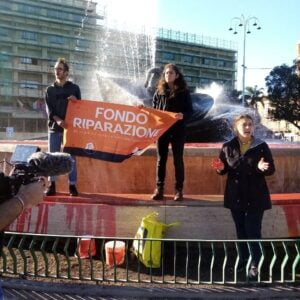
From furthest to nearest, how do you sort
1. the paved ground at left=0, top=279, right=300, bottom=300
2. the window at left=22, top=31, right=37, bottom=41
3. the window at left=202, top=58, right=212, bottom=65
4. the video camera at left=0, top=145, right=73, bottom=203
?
the window at left=202, top=58, right=212, bottom=65 → the window at left=22, top=31, right=37, bottom=41 → the paved ground at left=0, top=279, right=300, bottom=300 → the video camera at left=0, top=145, right=73, bottom=203

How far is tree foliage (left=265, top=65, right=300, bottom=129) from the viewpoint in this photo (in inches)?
2501

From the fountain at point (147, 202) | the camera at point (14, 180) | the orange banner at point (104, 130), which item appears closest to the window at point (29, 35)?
the fountain at point (147, 202)

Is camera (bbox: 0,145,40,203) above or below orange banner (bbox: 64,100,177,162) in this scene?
below

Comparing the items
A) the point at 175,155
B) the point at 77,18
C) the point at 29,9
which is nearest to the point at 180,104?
the point at 175,155

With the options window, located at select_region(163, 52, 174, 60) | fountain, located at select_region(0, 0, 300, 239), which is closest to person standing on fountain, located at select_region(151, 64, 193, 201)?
fountain, located at select_region(0, 0, 300, 239)

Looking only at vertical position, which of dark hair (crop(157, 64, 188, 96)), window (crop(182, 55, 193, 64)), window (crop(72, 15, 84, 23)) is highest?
window (crop(72, 15, 84, 23))

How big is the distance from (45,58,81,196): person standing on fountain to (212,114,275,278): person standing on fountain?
7.45ft

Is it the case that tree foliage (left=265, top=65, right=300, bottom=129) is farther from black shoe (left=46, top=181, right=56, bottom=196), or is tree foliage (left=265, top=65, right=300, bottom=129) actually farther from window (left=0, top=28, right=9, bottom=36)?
black shoe (left=46, top=181, right=56, bottom=196)

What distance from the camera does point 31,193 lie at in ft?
8.28

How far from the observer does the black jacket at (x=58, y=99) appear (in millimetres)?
6980

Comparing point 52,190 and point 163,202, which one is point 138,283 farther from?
point 52,190

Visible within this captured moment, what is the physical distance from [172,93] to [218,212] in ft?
5.09

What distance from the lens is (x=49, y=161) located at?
2.44 m

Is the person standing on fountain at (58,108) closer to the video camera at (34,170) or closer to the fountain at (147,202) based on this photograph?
the fountain at (147,202)
